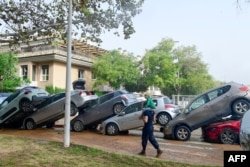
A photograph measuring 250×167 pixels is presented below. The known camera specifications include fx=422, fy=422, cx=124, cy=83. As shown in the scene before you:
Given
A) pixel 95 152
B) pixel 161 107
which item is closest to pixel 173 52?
pixel 161 107

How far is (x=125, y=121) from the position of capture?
61.1 feet

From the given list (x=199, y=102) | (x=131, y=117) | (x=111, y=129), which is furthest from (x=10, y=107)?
(x=199, y=102)

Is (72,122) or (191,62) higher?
(191,62)

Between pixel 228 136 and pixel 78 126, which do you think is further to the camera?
pixel 78 126

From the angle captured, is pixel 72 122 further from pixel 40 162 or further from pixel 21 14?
pixel 40 162

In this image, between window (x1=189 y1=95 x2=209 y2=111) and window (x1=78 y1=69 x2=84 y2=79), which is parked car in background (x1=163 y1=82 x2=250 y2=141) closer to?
window (x1=189 y1=95 x2=209 y2=111)

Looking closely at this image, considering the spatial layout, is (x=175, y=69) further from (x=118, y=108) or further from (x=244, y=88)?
(x=244, y=88)

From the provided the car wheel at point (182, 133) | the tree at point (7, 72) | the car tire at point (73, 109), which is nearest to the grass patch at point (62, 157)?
the car wheel at point (182, 133)

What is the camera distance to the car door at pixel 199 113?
56.0ft

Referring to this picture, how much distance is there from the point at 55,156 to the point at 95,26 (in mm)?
7249

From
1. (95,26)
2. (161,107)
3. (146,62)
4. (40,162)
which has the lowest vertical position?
(40,162)

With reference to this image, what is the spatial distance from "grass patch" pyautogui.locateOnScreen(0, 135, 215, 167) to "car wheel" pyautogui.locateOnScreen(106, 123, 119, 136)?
7.16m

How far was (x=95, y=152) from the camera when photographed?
1073 centimetres

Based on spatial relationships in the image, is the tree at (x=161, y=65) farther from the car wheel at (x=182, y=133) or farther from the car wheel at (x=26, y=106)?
the car wheel at (x=182, y=133)
